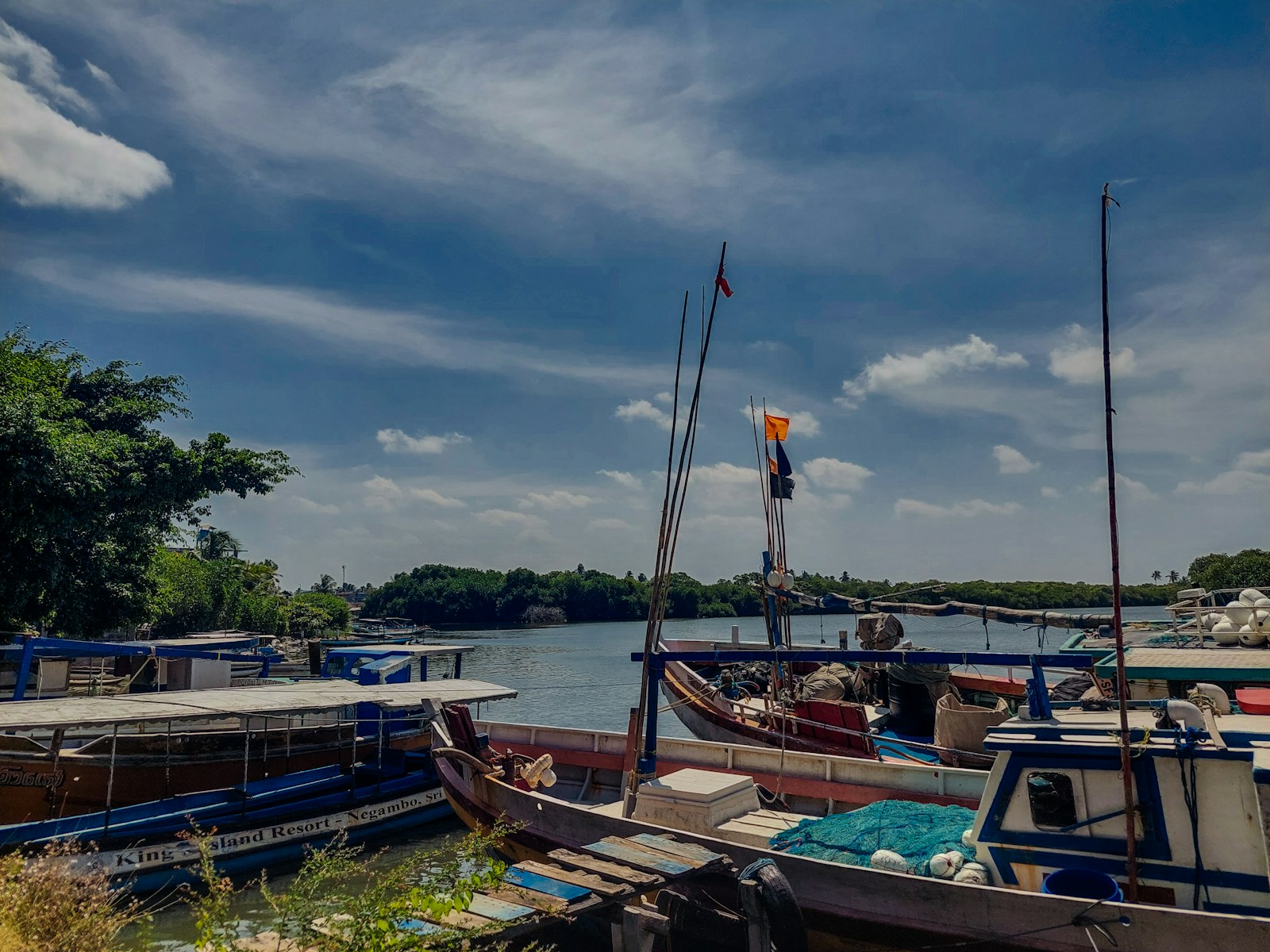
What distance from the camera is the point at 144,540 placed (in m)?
28.7

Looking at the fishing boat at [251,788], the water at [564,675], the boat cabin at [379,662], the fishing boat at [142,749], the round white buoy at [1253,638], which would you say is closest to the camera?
the fishing boat at [251,788]

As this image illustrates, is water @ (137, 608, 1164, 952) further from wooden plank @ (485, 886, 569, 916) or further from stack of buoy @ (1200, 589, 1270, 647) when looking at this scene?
wooden plank @ (485, 886, 569, 916)

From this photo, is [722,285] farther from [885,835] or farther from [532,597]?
[532,597]

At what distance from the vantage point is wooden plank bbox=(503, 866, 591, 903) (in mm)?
7203

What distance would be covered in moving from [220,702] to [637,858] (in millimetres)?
10315

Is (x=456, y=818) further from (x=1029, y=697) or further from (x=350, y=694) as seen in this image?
(x=1029, y=697)

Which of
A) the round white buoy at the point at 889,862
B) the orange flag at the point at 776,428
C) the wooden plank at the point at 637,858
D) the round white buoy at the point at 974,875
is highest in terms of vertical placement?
the orange flag at the point at 776,428

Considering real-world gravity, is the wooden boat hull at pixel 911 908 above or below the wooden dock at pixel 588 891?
below

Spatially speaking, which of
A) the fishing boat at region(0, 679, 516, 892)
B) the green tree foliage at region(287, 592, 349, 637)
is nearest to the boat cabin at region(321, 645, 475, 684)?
the fishing boat at region(0, 679, 516, 892)

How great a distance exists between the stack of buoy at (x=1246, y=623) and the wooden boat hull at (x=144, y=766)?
20331 millimetres

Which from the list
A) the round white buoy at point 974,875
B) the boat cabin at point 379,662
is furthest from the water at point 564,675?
the boat cabin at point 379,662

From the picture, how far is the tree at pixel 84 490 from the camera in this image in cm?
2133

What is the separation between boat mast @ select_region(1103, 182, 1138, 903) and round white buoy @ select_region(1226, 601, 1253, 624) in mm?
13745

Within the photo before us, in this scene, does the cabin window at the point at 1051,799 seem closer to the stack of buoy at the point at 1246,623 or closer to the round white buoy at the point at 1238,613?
the stack of buoy at the point at 1246,623
